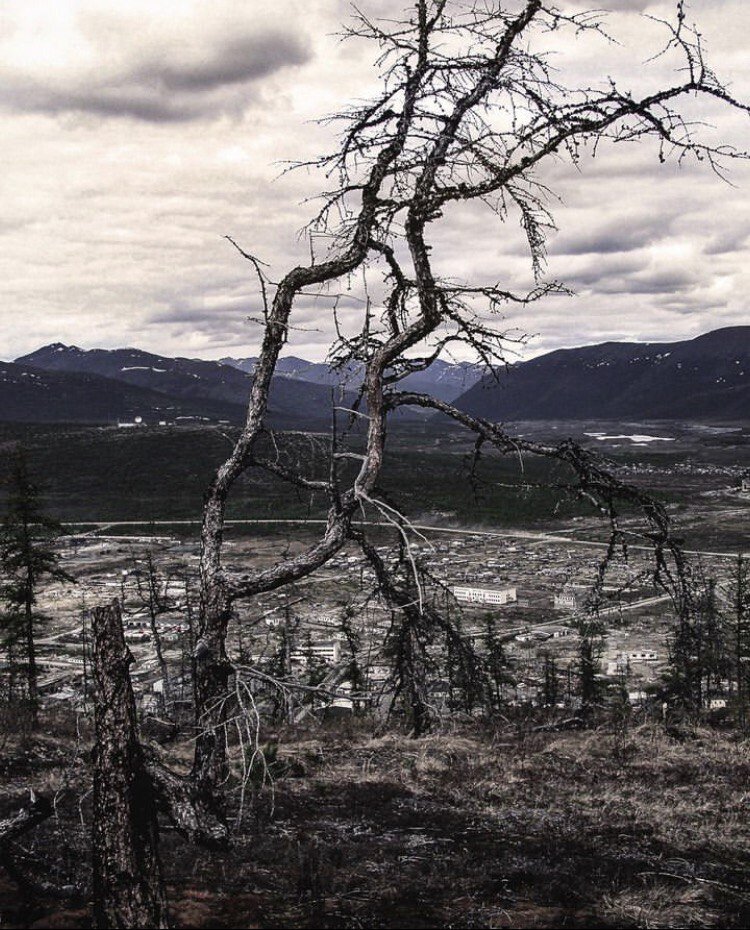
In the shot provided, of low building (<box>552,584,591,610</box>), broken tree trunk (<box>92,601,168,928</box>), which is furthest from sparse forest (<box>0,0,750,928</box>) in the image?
low building (<box>552,584,591,610</box>)

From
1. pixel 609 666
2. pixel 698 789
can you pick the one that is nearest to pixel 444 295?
pixel 698 789

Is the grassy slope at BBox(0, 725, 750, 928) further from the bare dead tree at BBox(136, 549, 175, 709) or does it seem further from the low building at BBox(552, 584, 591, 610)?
the low building at BBox(552, 584, 591, 610)

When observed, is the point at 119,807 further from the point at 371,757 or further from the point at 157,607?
the point at 157,607

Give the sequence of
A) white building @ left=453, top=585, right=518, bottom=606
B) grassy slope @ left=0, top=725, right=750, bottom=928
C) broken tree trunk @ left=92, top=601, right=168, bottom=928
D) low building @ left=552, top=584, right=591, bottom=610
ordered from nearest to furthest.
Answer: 1. broken tree trunk @ left=92, top=601, right=168, bottom=928
2. grassy slope @ left=0, top=725, right=750, bottom=928
3. low building @ left=552, top=584, right=591, bottom=610
4. white building @ left=453, top=585, right=518, bottom=606

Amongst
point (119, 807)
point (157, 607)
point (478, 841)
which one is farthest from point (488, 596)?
point (119, 807)

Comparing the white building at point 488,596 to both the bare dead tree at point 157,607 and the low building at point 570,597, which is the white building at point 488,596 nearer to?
the low building at point 570,597

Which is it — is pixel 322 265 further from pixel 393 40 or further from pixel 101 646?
pixel 101 646
